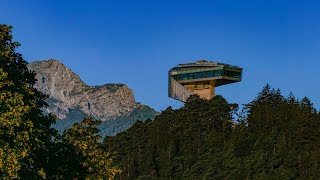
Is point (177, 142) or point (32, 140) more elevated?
point (177, 142)

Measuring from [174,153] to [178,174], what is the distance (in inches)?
434

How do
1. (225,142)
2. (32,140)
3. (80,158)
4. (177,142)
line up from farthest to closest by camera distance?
1. (177,142)
2. (225,142)
3. (80,158)
4. (32,140)

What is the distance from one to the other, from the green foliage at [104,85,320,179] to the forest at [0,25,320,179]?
22cm

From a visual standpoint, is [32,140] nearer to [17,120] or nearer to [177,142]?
[17,120]

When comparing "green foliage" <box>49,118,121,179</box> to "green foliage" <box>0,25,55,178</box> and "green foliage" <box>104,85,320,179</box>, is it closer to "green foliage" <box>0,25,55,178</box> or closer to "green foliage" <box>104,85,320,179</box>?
"green foliage" <box>0,25,55,178</box>

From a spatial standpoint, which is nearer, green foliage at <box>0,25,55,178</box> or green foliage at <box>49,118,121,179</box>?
green foliage at <box>0,25,55,178</box>

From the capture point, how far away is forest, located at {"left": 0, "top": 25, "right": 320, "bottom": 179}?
35906 millimetres

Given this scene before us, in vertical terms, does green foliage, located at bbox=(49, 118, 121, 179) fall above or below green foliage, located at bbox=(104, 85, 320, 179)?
below

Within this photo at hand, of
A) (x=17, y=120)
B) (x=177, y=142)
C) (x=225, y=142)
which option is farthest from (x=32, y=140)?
(x=177, y=142)

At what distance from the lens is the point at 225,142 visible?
154 metres

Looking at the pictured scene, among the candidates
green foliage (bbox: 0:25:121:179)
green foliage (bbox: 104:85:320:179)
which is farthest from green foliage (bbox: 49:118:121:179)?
green foliage (bbox: 104:85:320:179)

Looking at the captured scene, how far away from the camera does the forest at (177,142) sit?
118 feet

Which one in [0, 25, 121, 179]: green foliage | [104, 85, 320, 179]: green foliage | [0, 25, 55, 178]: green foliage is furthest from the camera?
[104, 85, 320, 179]: green foliage

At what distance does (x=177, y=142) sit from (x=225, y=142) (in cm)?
1617
